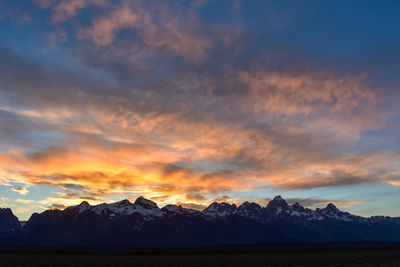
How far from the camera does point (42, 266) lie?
49188 millimetres

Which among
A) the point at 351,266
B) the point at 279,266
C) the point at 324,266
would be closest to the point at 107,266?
the point at 279,266

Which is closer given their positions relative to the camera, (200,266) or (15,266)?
(15,266)

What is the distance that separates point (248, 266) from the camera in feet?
165

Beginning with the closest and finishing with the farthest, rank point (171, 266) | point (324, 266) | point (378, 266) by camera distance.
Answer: point (378, 266) < point (324, 266) < point (171, 266)

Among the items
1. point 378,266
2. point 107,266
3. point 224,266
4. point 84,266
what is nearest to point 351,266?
point 378,266

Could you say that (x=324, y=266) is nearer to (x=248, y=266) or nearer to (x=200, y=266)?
(x=248, y=266)

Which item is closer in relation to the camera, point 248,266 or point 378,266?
point 378,266

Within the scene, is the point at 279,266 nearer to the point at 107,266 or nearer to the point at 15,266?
the point at 107,266

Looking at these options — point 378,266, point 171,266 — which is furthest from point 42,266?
point 378,266

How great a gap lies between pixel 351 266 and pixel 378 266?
12.3 feet

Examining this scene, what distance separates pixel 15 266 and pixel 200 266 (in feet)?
98.5

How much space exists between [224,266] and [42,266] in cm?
3047

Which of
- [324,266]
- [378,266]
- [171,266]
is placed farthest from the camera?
[171,266]

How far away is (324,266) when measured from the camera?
1895 inches
